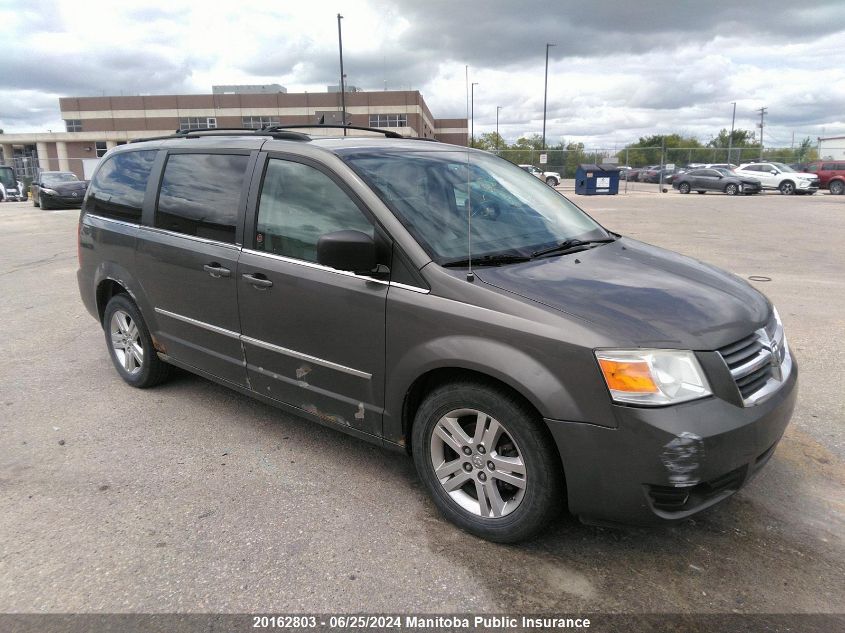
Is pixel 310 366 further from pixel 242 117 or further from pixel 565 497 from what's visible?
pixel 242 117

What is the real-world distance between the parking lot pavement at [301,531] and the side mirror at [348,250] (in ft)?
4.06

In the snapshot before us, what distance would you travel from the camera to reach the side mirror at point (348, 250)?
2775mm

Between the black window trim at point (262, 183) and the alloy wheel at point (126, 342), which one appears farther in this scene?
the alloy wheel at point (126, 342)

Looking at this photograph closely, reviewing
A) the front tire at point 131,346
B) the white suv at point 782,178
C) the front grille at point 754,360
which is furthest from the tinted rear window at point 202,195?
the white suv at point 782,178

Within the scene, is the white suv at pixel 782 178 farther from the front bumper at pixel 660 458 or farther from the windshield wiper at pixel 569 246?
the front bumper at pixel 660 458

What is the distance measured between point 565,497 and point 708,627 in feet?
2.24

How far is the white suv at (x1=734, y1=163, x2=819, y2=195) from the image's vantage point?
30.0 m

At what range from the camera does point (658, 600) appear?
A: 8.00ft

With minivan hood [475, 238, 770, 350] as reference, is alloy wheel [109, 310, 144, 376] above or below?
below

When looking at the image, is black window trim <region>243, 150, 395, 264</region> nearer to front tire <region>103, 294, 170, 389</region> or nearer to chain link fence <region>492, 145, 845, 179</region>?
front tire <region>103, 294, 170, 389</region>

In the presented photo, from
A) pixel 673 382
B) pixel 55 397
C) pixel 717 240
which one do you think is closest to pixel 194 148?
pixel 55 397

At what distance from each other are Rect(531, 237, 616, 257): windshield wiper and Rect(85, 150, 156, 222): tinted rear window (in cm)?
289

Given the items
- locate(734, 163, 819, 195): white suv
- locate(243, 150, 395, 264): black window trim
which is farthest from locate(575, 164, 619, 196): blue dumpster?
locate(243, 150, 395, 264): black window trim
